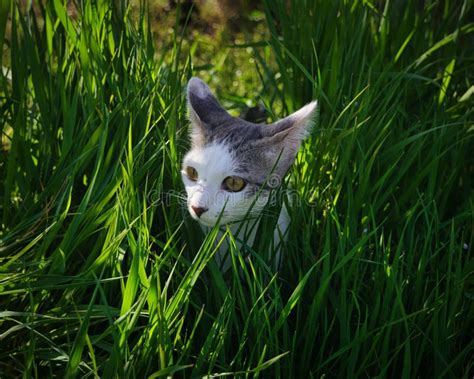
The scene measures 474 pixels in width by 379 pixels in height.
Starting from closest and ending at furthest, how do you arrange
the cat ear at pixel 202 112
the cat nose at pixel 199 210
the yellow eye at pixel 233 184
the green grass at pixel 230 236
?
the green grass at pixel 230 236 < the cat nose at pixel 199 210 < the yellow eye at pixel 233 184 < the cat ear at pixel 202 112

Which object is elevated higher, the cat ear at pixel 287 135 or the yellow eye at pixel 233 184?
the cat ear at pixel 287 135

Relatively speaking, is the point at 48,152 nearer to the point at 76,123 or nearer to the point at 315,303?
the point at 76,123

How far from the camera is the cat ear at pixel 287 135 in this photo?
5.84 ft

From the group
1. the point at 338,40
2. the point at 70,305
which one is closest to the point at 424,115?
the point at 338,40

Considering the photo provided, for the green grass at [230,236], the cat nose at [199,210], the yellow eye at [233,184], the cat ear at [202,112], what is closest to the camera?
the green grass at [230,236]

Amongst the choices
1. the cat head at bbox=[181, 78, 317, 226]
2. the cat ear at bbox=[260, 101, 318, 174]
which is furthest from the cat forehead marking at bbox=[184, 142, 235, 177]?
the cat ear at bbox=[260, 101, 318, 174]

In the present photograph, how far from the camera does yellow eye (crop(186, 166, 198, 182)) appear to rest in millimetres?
1890

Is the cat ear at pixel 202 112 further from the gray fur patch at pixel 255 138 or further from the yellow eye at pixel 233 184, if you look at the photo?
the yellow eye at pixel 233 184

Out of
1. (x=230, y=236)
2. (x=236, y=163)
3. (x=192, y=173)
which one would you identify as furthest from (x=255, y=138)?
(x=230, y=236)

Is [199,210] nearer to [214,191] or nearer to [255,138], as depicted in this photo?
[214,191]

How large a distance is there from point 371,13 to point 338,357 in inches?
63.4

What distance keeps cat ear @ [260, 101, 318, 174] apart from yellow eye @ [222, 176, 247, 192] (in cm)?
11

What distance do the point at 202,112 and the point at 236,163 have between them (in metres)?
0.28

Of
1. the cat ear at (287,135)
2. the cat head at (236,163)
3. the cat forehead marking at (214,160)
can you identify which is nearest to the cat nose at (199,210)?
the cat head at (236,163)
